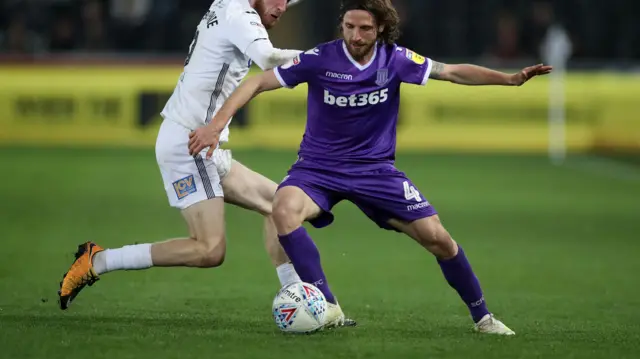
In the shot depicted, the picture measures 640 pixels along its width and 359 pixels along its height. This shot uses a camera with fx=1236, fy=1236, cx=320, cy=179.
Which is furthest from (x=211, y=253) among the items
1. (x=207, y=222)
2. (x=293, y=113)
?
(x=293, y=113)

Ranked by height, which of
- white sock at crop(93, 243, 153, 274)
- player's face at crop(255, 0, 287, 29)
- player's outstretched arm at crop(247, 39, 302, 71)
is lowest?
white sock at crop(93, 243, 153, 274)

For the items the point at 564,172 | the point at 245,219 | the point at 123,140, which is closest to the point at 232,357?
the point at 245,219

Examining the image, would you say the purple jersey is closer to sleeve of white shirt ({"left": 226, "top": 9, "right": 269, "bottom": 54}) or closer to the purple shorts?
the purple shorts

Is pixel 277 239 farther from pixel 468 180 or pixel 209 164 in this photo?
pixel 468 180

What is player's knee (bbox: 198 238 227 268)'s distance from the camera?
25.0 feet

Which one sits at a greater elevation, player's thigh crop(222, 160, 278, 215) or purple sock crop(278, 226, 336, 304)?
player's thigh crop(222, 160, 278, 215)

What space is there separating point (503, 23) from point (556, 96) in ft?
8.74

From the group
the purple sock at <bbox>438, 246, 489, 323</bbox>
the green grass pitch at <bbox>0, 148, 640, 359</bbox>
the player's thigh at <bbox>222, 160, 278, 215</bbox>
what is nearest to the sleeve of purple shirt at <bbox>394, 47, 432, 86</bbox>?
the purple sock at <bbox>438, 246, 489, 323</bbox>

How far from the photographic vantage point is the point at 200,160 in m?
7.75

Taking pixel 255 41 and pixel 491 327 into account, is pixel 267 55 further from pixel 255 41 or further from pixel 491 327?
pixel 491 327

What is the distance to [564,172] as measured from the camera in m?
19.7

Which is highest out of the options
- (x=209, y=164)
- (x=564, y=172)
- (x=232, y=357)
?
(x=209, y=164)

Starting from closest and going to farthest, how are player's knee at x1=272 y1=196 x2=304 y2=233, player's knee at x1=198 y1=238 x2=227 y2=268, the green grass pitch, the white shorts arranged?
the green grass pitch
player's knee at x1=272 y1=196 x2=304 y2=233
player's knee at x1=198 y1=238 x2=227 y2=268
the white shorts

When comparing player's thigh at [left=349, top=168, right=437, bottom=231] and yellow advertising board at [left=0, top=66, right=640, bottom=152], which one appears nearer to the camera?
player's thigh at [left=349, top=168, right=437, bottom=231]
